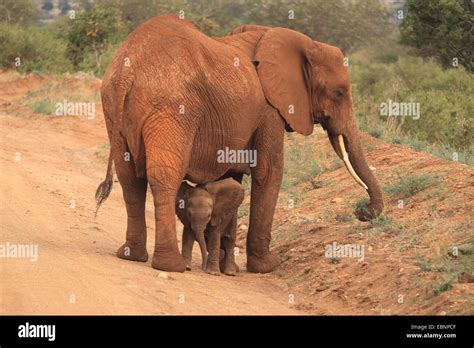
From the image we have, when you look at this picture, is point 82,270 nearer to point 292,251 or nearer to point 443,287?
point 443,287

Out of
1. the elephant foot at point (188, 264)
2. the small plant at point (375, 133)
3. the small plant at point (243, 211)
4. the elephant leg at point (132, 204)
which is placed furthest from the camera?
the small plant at point (375, 133)

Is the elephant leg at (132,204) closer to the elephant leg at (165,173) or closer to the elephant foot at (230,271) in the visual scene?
Answer: the elephant leg at (165,173)

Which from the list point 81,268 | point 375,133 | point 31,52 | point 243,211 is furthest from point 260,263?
point 31,52

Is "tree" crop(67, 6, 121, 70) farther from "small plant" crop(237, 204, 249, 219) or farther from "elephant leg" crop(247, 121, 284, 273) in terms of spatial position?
"elephant leg" crop(247, 121, 284, 273)

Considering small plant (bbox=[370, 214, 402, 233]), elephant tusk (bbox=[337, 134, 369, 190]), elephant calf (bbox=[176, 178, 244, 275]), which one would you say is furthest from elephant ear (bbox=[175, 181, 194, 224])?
small plant (bbox=[370, 214, 402, 233])

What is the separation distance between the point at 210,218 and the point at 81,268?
5.44 feet

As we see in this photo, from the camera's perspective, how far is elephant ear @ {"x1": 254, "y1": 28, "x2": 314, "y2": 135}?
10.3m

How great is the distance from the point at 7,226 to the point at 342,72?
372 centimetres

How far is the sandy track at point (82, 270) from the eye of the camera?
24.7ft

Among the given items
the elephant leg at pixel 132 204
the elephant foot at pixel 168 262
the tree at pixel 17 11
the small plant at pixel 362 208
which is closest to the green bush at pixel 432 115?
the small plant at pixel 362 208

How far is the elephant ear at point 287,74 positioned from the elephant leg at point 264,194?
0.24m

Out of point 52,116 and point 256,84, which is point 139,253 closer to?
point 256,84

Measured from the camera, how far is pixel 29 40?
32969 mm

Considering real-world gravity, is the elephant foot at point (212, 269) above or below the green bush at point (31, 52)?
above
